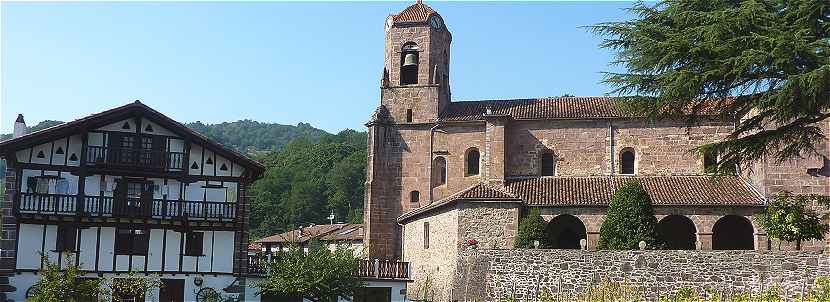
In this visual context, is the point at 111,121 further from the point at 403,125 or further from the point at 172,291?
the point at 403,125

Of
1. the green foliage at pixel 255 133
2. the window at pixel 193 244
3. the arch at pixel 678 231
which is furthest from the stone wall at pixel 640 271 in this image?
the green foliage at pixel 255 133

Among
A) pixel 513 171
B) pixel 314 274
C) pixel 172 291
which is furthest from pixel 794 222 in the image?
pixel 172 291

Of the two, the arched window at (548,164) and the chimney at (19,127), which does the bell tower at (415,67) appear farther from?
the chimney at (19,127)

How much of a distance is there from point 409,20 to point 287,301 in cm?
1823

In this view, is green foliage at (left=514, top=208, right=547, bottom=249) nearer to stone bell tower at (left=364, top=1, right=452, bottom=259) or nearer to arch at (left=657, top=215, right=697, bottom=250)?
arch at (left=657, top=215, right=697, bottom=250)

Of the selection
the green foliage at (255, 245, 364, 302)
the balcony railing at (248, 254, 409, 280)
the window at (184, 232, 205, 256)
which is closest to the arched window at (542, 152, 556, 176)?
the balcony railing at (248, 254, 409, 280)

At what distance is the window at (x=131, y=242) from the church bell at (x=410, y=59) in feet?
59.4

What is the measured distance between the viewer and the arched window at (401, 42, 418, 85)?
47688 mm

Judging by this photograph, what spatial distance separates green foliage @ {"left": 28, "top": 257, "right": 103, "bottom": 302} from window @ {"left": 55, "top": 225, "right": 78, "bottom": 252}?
222cm

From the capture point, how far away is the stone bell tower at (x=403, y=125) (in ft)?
150

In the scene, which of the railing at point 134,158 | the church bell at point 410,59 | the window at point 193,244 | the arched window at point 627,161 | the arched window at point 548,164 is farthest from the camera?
the church bell at point 410,59

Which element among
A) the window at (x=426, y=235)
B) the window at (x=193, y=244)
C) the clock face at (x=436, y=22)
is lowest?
the window at (x=193, y=244)

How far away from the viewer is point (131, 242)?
112 feet

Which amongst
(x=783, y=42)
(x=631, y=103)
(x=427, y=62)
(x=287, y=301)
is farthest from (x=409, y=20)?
(x=783, y=42)
